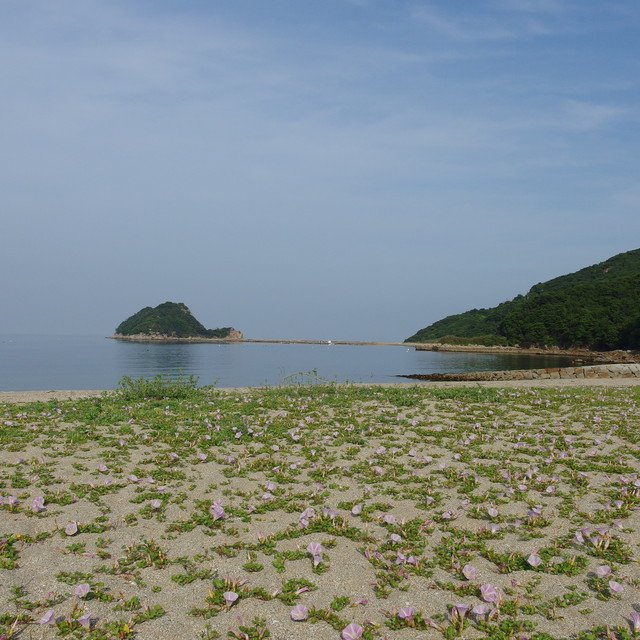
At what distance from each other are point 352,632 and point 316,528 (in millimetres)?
2020

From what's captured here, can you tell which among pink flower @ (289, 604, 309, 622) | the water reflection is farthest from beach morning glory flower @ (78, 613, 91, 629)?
the water reflection

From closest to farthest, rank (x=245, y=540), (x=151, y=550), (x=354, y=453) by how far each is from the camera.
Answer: (x=151, y=550) < (x=245, y=540) < (x=354, y=453)

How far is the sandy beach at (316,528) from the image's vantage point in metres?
4.10

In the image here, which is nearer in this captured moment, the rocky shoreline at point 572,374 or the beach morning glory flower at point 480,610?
the beach morning glory flower at point 480,610

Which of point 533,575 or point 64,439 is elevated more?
point 64,439

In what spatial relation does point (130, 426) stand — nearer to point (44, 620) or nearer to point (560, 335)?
point (44, 620)

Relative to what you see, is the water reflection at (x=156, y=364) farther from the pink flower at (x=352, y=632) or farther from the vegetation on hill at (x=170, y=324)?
the vegetation on hill at (x=170, y=324)

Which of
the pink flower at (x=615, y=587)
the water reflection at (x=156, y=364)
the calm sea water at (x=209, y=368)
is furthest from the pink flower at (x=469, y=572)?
the water reflection at (x=156, y=364)

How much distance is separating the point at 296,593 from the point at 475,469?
412 cm

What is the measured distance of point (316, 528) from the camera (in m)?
5.70

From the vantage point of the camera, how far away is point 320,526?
573 cm

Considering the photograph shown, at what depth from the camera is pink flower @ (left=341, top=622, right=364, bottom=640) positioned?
145 inches

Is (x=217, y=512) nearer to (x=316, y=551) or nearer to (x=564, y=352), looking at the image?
(x=316, y=551)

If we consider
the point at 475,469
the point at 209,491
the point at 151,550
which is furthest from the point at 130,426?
the point at 475,469
